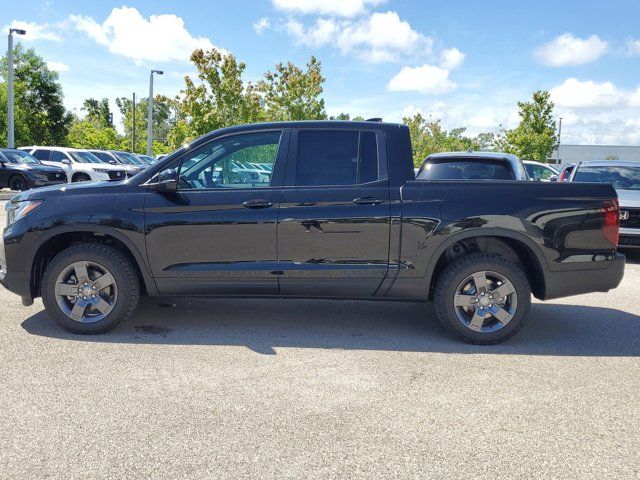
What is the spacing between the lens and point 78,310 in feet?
15.9

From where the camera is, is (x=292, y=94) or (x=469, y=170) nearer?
(x=469, y=170)

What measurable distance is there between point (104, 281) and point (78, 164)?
61.9 ft

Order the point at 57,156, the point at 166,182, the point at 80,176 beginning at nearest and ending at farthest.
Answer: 1. the point at 166,182
2. the point at 80,176
3. the point at 57,156

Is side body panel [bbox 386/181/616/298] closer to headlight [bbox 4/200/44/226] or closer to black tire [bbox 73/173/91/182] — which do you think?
headlight [bbox 4/200/44/226]

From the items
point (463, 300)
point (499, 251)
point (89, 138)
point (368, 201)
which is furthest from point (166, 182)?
point (89, 138)

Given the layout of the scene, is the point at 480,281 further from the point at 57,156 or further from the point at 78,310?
the point at 57,156

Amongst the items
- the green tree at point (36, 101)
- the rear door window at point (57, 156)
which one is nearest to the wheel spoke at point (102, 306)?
the rear door window at point (57, 156)

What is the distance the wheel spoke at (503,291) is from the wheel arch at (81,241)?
2.93 meters

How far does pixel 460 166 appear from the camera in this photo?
26.0 feet

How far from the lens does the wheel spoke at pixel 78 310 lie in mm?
4855

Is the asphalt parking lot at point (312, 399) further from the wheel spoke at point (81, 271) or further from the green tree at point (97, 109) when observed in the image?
the green tree at point (97, 109)

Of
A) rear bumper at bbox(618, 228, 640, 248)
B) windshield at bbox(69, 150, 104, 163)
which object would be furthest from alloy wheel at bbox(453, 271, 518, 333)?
windshield at bbox(69, 150, 104, 163)

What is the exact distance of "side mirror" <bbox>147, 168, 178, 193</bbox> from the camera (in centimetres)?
470

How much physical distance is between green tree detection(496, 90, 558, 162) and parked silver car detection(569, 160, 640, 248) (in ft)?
115
